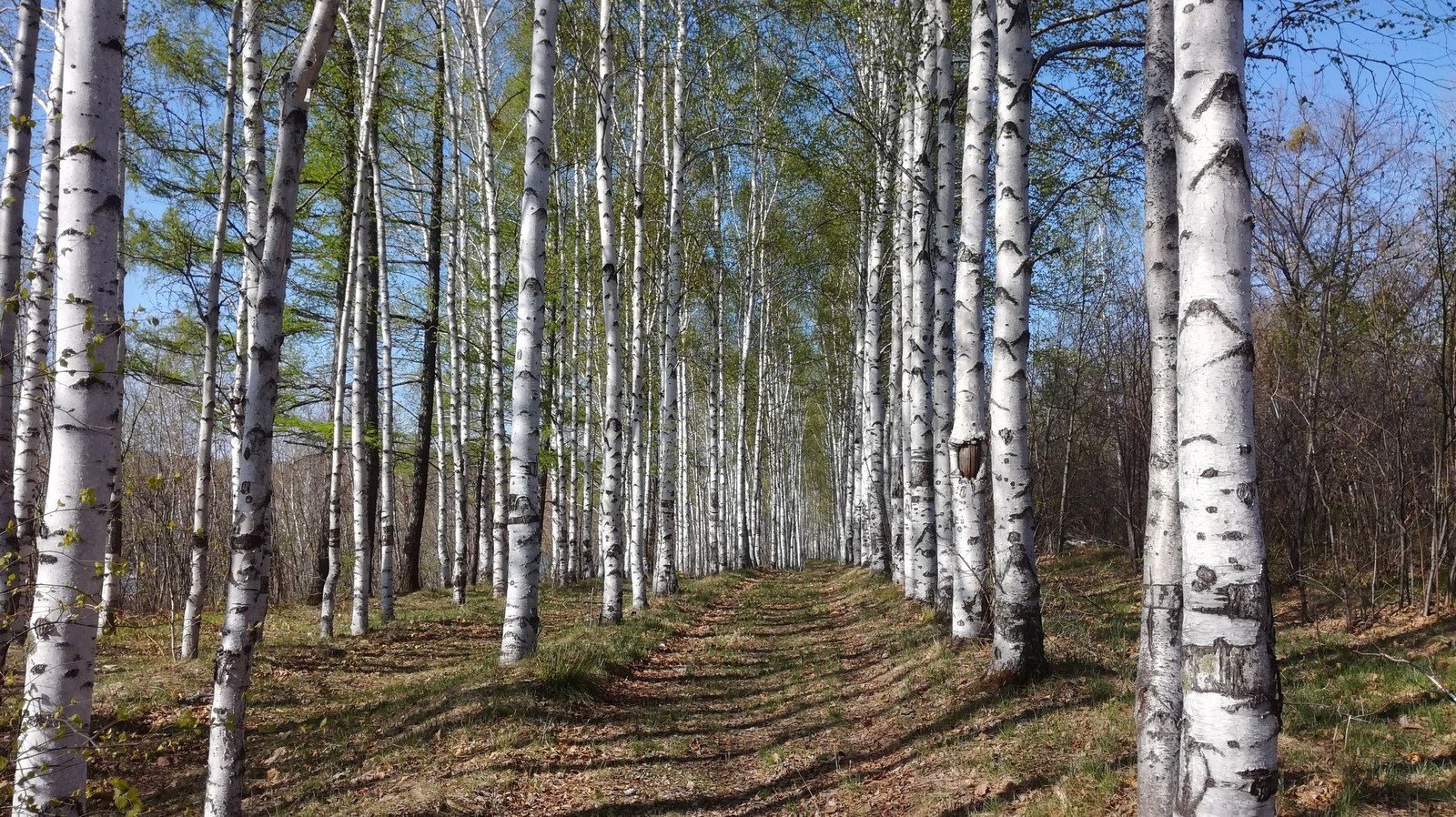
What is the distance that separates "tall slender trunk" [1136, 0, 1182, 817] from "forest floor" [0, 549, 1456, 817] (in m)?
0.59

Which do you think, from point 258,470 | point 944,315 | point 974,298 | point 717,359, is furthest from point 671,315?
point 258,470

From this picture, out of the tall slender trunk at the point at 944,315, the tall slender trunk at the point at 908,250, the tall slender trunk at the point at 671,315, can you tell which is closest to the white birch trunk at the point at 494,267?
the tall slender trunk at the point at 671,315

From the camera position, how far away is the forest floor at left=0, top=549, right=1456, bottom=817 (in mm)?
4301

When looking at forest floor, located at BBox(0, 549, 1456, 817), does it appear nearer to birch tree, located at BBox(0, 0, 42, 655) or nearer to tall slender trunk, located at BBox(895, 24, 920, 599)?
birch tree, located at BBox(0, 0, 42, 655)

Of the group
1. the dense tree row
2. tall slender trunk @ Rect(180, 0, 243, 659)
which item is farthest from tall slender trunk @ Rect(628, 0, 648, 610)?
tall slender trunk @ Rect(180, 0, 243, 659)

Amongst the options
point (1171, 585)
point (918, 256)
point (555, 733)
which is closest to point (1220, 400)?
point (1171, 585)

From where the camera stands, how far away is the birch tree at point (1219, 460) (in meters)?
2.31

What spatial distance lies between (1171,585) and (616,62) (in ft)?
40.8

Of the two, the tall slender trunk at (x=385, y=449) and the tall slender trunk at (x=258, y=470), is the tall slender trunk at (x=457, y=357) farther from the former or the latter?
the tall slender trunk at (x=258, y=470)

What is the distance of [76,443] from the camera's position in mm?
3432

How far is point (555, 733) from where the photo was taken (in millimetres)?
5930

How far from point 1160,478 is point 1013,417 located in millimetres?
2271

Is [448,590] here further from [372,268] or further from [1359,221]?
[1359,221]

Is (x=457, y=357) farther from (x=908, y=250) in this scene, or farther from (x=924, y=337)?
(x=924, y=337)
